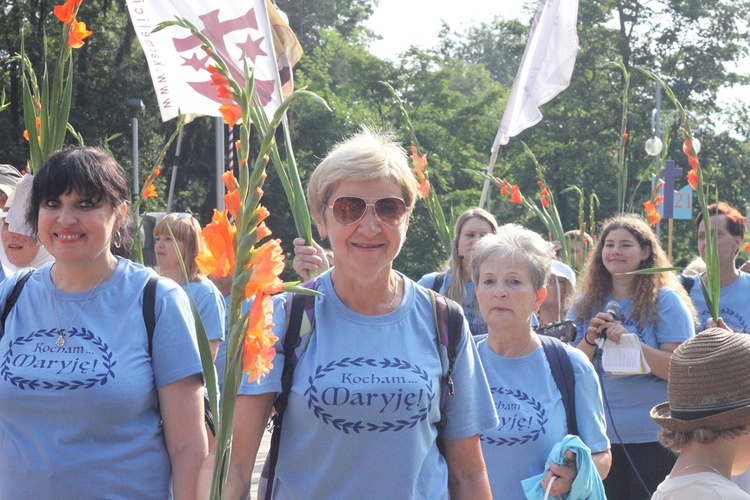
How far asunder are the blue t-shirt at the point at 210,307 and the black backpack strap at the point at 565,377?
6.43 ft

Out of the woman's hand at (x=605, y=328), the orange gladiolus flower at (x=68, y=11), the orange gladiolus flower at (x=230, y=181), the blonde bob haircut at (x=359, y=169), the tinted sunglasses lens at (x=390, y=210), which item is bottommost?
the woman's hand at (x=605, y=328)

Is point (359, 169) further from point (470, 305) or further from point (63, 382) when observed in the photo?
A: point (470, 305)

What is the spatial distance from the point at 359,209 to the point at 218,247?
0.99 metres

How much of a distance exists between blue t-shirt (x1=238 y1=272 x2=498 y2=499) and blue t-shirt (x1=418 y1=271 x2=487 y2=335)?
2655 mm

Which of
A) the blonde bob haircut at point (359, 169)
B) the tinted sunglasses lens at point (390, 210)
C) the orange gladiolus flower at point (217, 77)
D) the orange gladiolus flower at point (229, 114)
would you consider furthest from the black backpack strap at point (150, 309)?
the orange gladiolus flower at point (217, 77)

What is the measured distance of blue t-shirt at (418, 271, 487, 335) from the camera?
5230mm

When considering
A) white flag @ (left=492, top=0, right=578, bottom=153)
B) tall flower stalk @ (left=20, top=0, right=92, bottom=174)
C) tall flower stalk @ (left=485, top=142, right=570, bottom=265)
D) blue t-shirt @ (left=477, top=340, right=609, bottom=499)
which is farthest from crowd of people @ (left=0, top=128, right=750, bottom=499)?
white flag @ (left=492, top=0, right=578, bottom=153)

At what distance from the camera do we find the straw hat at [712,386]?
92.4 inches

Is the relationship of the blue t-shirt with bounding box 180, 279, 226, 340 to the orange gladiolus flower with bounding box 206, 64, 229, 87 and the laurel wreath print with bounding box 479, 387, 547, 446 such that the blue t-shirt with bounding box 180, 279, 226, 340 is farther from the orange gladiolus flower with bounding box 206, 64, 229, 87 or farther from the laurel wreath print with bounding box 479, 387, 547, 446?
the orange gladiolus flower with bounding box 206, 64, 229, 87

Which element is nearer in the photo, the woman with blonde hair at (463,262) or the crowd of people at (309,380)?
the crowd of people at (309,380)

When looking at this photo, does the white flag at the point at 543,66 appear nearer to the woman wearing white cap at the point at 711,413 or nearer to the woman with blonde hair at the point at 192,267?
the woman with blonde hair at the point at 192,267

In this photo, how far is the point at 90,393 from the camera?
8.64 ft

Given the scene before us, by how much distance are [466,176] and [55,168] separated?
3066 centimetres

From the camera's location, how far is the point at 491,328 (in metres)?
3.68
